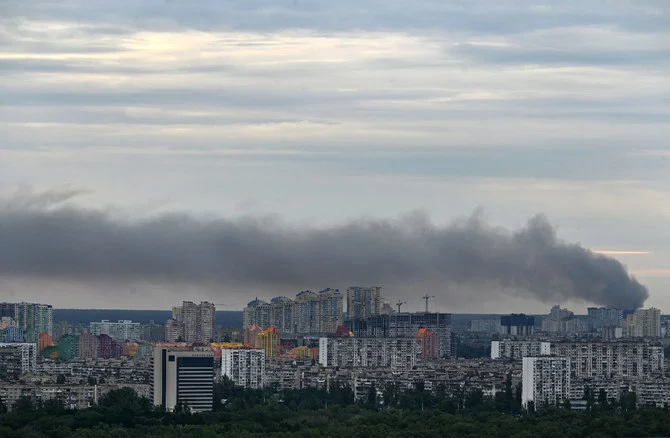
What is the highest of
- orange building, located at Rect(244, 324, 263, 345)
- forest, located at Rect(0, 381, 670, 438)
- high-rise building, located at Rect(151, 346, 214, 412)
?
orange building, located at Rect(244, 324, 263, 345)

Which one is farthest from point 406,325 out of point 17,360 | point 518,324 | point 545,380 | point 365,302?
point 545,380

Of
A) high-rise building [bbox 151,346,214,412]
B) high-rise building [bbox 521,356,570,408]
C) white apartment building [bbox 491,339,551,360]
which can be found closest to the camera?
high-rise building [bbox 151,346,214,412]

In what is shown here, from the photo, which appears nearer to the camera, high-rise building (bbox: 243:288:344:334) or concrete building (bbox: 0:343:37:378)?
concrete building (bbox: 0:343:37:378)

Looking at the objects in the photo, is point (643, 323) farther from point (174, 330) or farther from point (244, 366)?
point (244, 366)

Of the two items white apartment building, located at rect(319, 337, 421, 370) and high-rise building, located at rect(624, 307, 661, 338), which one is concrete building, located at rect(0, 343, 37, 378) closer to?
white apartment building, located at rect(319, 337, 421, 370)

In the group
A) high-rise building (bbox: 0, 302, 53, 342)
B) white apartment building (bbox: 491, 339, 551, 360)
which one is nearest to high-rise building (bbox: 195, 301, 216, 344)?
high-rise building (bbox: 0, 302, 53, 342)

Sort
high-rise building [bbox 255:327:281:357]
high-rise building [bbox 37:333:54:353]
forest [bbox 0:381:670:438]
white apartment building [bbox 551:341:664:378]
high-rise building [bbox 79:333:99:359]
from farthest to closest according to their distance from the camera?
high-rise building [bbox 37:333:54:353] → high-rise building [bbox 79:333:99:359] → high-rise building [bbox 255:327:281:357] → white apartment building [bbox 551:341:664:378] → forest [bbox 0:381:670:438]
